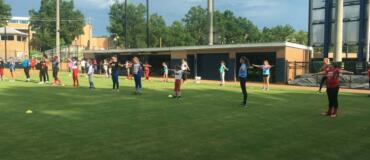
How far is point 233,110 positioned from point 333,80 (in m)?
3.08

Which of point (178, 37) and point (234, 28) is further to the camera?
point (234, 28)

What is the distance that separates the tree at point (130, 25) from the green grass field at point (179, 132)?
73.2 metres

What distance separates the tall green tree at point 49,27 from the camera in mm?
88938

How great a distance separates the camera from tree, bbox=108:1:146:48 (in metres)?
90.4

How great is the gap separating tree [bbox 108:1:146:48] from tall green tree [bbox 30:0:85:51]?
807 cm

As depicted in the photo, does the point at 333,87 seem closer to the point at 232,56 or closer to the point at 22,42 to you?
the point at 232,56

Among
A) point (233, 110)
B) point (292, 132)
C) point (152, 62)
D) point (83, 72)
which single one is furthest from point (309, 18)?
point (292, 132)

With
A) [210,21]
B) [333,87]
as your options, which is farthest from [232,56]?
[333,87]

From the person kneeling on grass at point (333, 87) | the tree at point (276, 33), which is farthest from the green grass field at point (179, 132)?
the tree at point (276, 33)

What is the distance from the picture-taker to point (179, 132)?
9.46m

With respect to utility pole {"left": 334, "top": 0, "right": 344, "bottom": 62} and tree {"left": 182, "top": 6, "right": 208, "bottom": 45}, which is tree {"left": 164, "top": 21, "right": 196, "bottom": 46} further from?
utility pole {"left": 334, "top": 0, "right": 344, "bottom": 62}

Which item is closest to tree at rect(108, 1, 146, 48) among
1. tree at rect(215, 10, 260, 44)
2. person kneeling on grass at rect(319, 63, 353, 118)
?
tree at rect(215, 10, 260, 44)

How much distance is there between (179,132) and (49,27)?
88995 mm

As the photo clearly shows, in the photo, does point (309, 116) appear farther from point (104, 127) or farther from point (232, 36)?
point (232, 36)
